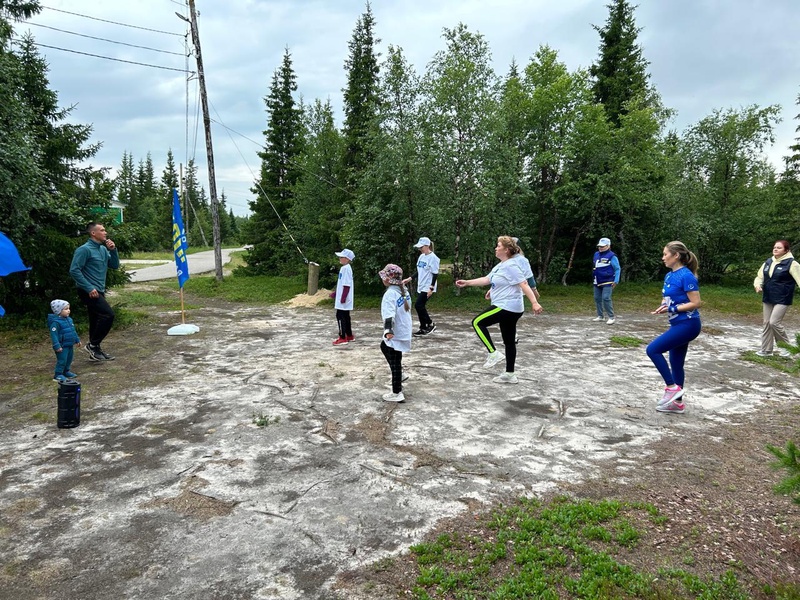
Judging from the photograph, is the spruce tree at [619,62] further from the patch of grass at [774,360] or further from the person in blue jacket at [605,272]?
the patch of grass at [774,360]

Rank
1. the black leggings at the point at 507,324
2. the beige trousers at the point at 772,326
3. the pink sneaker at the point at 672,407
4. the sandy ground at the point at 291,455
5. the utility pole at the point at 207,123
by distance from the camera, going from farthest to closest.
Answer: the utility pole at the point at 207,123 → the beige trousers at the point at 772,326 → the black leggings at the point at 507,324 → the pink sneaker at the point at 672,407 → the sandy ground at the point at 291,455

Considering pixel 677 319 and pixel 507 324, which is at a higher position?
pixel 677 319

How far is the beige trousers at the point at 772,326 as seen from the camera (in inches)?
311

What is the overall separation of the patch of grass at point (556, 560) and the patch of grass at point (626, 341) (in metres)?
6.26

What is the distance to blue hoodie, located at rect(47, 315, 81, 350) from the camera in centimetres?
617

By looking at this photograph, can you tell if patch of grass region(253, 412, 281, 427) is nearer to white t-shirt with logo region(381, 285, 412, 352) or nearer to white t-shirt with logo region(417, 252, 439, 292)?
white t-shirt with logo region(381, 285, 412, 352)

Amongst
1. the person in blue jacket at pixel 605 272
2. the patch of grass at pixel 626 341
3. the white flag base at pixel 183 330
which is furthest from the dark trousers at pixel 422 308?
the white flag base at pixel 183 330

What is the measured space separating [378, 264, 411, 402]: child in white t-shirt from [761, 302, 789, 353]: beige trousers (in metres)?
6.26

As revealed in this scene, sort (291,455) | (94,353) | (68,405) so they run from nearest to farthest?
1. (291,455)
2. (68,405)
3. (94,353)

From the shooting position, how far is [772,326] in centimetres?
807

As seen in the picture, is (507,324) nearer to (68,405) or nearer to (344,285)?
(344,285)

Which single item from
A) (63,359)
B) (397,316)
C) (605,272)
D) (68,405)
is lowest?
(68,405)

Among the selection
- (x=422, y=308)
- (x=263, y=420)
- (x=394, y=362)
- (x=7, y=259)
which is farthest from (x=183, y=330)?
(x=394, y=362)

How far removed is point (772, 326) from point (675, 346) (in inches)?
165
